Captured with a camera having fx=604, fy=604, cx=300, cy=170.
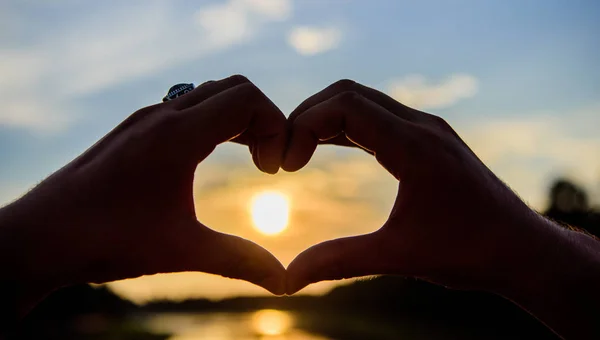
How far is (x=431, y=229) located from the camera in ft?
8.86

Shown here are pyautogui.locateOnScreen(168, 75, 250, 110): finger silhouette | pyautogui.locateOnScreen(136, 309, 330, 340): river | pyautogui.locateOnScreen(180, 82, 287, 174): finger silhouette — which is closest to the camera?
pyautogui.locateOnScreen(180, 82, 287, 174): finger silhouette

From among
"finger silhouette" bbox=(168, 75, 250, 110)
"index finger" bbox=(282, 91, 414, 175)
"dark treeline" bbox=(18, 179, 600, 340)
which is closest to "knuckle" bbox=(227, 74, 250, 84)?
"finger silhouette" bbox=(168, 75, 250, 110)

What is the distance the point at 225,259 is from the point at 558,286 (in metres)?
1.51

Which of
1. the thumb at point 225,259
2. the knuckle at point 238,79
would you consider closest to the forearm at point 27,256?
the thumb at point 225,259

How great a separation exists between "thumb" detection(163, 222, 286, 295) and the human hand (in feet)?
0.31

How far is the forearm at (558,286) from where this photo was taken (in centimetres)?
273

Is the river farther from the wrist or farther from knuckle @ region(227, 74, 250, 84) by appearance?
the wrist

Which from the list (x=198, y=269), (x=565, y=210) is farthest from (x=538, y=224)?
(x=565, y=210)

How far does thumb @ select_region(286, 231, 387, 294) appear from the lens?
8.55ft

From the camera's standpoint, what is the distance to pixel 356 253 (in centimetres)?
263

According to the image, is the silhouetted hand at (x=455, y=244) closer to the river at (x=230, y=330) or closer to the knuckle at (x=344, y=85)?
the knuckle at (x=344, y=85)

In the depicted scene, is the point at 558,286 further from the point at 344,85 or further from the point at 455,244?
the point at 344,85

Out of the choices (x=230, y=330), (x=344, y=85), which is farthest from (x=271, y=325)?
(x=344, y=85)

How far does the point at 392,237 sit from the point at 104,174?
1.27 meters
